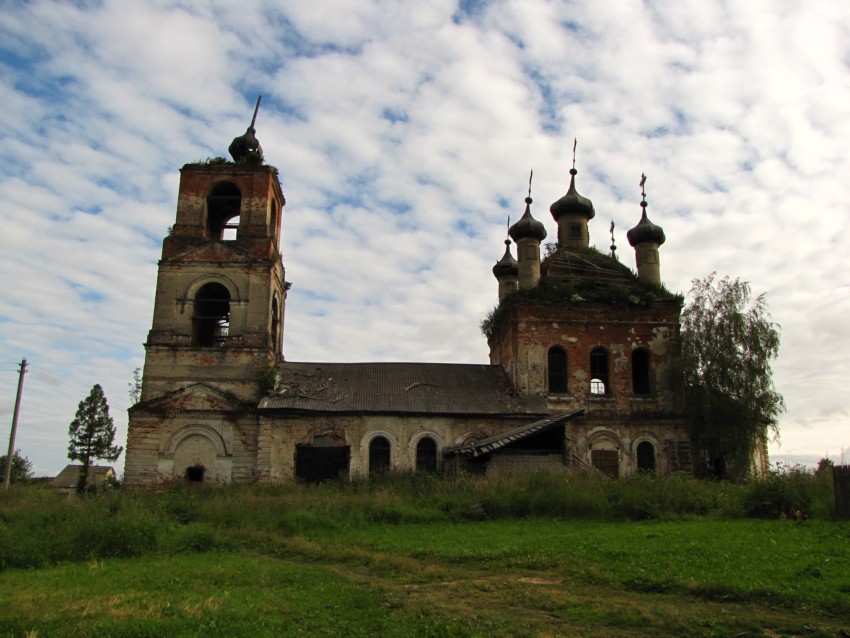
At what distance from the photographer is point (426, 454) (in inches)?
875

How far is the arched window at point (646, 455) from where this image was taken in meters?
23.4

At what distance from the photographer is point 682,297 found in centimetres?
2495

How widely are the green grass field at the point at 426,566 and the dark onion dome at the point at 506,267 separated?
48.3ft

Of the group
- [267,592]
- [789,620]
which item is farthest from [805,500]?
[267,592]

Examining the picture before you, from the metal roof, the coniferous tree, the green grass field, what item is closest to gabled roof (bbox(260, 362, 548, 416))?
the metal roof

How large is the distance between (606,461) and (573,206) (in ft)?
34.1

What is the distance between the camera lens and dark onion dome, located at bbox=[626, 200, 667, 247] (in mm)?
26469

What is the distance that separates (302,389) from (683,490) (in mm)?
12208

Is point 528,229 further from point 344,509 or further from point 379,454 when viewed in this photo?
point 344,509

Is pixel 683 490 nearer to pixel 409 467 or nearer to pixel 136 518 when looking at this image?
pixel 409 467

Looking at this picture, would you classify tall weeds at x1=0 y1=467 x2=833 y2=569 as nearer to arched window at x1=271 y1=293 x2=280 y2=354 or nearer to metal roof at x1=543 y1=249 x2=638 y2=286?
arched window at x1=271 y1=293 x2=280 y2=354

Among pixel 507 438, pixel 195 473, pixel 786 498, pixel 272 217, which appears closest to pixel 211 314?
pixel 272 217

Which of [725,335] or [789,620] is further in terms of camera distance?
[725,335]

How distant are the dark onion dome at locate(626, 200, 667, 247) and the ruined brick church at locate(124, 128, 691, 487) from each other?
52mm
